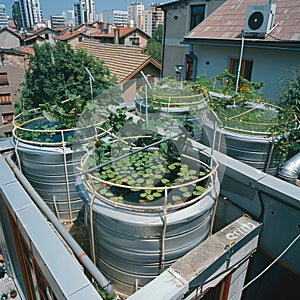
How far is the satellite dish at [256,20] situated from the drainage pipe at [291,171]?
716 cm

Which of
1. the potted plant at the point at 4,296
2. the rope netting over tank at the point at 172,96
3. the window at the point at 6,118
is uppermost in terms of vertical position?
the rope netting over tank at the point at 172,96

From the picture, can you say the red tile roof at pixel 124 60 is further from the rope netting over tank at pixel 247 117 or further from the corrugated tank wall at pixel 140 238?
the corrugated tank wall at pixel 140 238

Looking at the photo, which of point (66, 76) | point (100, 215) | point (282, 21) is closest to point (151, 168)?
point (100, 215)

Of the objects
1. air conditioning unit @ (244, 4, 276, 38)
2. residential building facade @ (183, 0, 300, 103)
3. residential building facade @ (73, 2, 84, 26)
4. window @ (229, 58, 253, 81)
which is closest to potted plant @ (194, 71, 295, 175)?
residential building facade @ (183, 0, 300, 103)

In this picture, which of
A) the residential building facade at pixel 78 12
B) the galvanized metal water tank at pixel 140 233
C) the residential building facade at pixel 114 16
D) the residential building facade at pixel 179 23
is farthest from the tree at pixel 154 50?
the residential building facade at pixel 78 12

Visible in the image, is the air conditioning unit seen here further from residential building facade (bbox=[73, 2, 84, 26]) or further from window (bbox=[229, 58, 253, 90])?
residential building facade (bbox=[73, 2, 84, 26])

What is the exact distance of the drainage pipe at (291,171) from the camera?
3.06 meters

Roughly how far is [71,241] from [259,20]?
9163mm

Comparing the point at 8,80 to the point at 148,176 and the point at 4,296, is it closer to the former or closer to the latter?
the point at 4,296

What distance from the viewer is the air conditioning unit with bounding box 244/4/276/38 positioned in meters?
8.62

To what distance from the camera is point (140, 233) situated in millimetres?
2141

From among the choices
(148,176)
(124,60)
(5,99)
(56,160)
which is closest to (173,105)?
(148,176)

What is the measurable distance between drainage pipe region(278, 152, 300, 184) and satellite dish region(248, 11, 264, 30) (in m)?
7.16

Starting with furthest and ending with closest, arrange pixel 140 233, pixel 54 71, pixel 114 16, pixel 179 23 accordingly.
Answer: pixel 114 16
pixel 179 23
pixel 54 71
pixel 140 233
